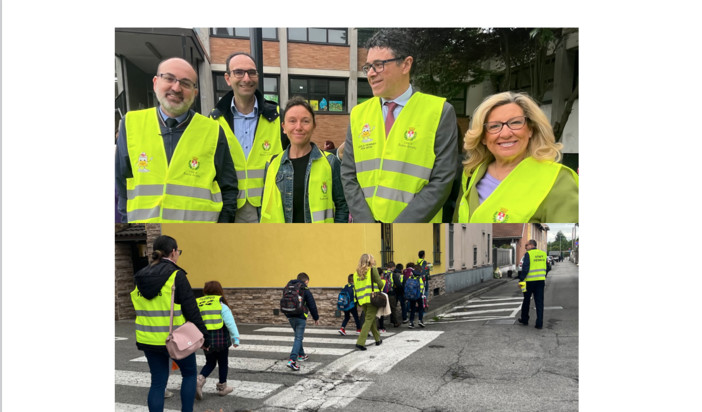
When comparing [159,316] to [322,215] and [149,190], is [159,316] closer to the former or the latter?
[149,190]

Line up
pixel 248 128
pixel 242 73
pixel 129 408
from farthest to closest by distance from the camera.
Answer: pixel 129 408 → pixel 248 128 → pixel 242 73

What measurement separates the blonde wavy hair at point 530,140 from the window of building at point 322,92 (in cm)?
91

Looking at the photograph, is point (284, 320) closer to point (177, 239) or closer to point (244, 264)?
point (244, 264)

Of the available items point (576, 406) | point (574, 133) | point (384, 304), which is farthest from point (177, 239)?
point (576, 406)

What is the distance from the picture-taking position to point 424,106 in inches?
117

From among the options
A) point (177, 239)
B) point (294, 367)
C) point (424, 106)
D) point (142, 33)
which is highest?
point (142, 33)

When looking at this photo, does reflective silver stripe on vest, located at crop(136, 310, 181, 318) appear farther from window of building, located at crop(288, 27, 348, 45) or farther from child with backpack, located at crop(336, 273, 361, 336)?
window of building, located at crop(288, 27, 348, 45)

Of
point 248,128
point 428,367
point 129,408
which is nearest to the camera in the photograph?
point 248,128

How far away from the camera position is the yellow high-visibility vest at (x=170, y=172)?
3.02m

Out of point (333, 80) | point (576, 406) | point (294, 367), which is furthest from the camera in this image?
point (294, 367)

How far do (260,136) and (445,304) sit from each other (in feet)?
6.55

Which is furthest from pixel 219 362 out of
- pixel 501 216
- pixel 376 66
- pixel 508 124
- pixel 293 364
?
pixel 508 124

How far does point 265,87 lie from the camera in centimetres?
295

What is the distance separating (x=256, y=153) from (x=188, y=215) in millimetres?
656
